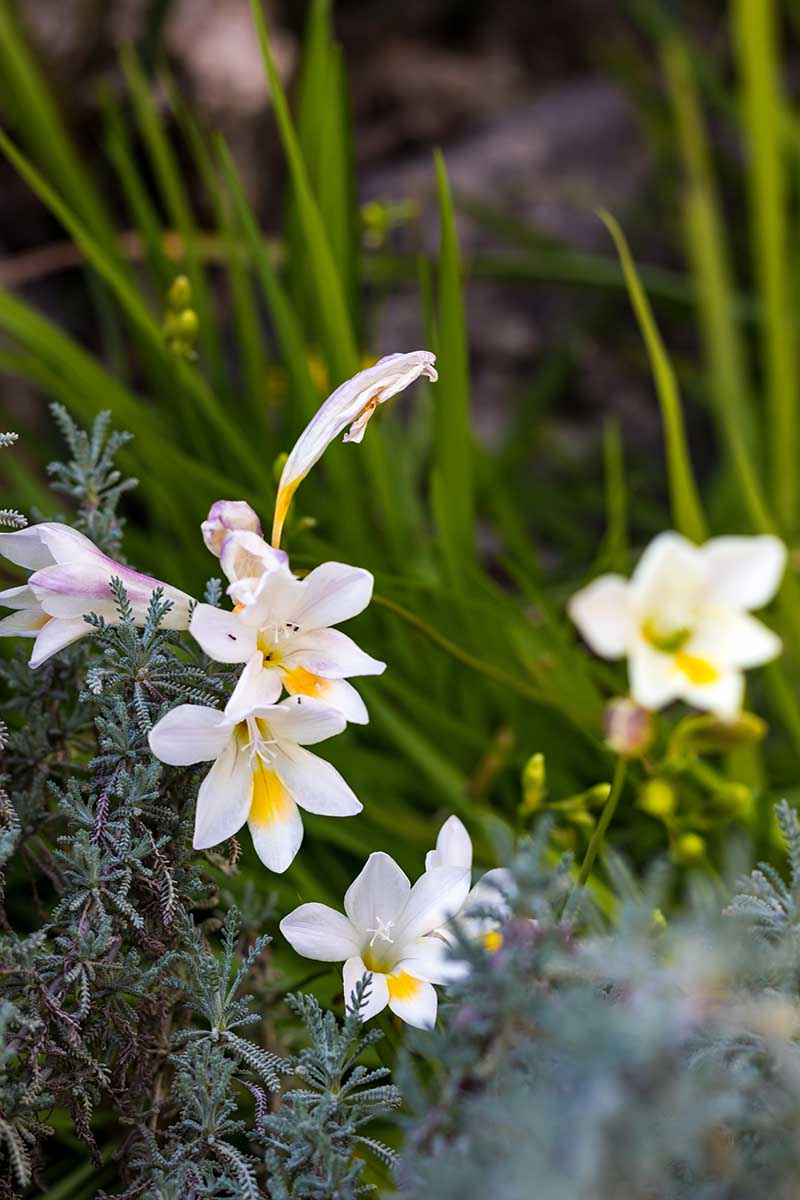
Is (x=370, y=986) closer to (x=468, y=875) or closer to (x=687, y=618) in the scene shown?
(x=468, y=875)

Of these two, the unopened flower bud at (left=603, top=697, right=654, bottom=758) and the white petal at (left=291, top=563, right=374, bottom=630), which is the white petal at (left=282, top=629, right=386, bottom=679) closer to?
the white petal at (left=291, top=563, right=374, bottom=630)

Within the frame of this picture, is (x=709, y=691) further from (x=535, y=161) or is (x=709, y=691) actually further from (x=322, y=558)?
(x=535, y=161)

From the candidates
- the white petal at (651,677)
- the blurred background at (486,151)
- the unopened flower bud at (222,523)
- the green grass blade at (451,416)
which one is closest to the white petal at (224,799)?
the unopened flower bud at (222,523)

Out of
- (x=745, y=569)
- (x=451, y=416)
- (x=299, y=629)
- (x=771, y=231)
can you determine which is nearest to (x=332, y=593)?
(x=299, y=629)

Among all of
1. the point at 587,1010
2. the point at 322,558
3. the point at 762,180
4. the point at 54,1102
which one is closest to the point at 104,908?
the point at 54,1102

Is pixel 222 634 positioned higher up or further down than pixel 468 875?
higher up

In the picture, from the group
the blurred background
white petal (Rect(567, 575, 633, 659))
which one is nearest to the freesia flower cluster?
white petal (Rect(567, 575, 633, 659))
